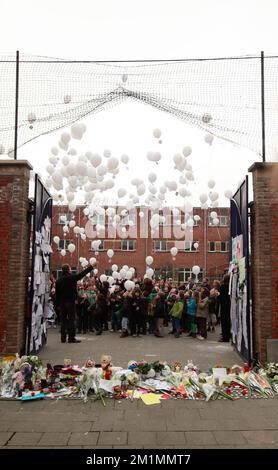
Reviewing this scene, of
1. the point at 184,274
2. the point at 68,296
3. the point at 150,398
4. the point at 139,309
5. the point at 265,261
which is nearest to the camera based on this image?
the point at 150,398

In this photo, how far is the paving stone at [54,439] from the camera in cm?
430

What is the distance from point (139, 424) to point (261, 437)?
1.40 meters

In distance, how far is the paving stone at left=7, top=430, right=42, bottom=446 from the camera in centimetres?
431

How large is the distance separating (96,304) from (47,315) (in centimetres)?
309

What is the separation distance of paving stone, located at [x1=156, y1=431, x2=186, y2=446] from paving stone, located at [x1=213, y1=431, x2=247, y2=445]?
0.38 metres

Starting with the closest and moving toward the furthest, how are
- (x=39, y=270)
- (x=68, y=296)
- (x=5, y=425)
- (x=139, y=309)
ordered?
(x=5, y=425), (x=39, y=270), (x=68, y=296), (x=139, y=309)

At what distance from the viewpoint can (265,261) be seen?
24.9 ft

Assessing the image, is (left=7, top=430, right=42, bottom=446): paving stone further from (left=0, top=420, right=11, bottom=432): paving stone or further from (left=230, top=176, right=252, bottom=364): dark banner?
(left=230, top=176, right=252, bottom=364): dark banner

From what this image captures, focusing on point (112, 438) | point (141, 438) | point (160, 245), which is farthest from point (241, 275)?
point (160, 245)

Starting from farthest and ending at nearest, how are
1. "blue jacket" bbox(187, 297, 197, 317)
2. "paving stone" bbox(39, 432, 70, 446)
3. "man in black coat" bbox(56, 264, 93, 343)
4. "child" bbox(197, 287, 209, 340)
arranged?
"blue jacket" bbox(187, 297, 197, 317) < "child" bbox(197, 287, 209, 340) < "man in black coat" bbox(56, 264, 93, 343) < "paving stone" bbox(39, 432, 70, 446)

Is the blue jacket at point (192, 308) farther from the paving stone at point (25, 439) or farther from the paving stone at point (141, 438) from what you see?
the paving stone at point (25, 439)

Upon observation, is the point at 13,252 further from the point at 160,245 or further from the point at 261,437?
the point at 160,245

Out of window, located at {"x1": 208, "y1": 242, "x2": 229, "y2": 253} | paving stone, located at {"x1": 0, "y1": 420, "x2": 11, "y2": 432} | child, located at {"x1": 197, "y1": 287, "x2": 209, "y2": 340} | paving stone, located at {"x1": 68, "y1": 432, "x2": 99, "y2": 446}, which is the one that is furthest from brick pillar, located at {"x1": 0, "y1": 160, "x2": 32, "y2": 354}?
window, located at {"x1": 208, "y1": 242, "x2": 229, "y2": 253}
